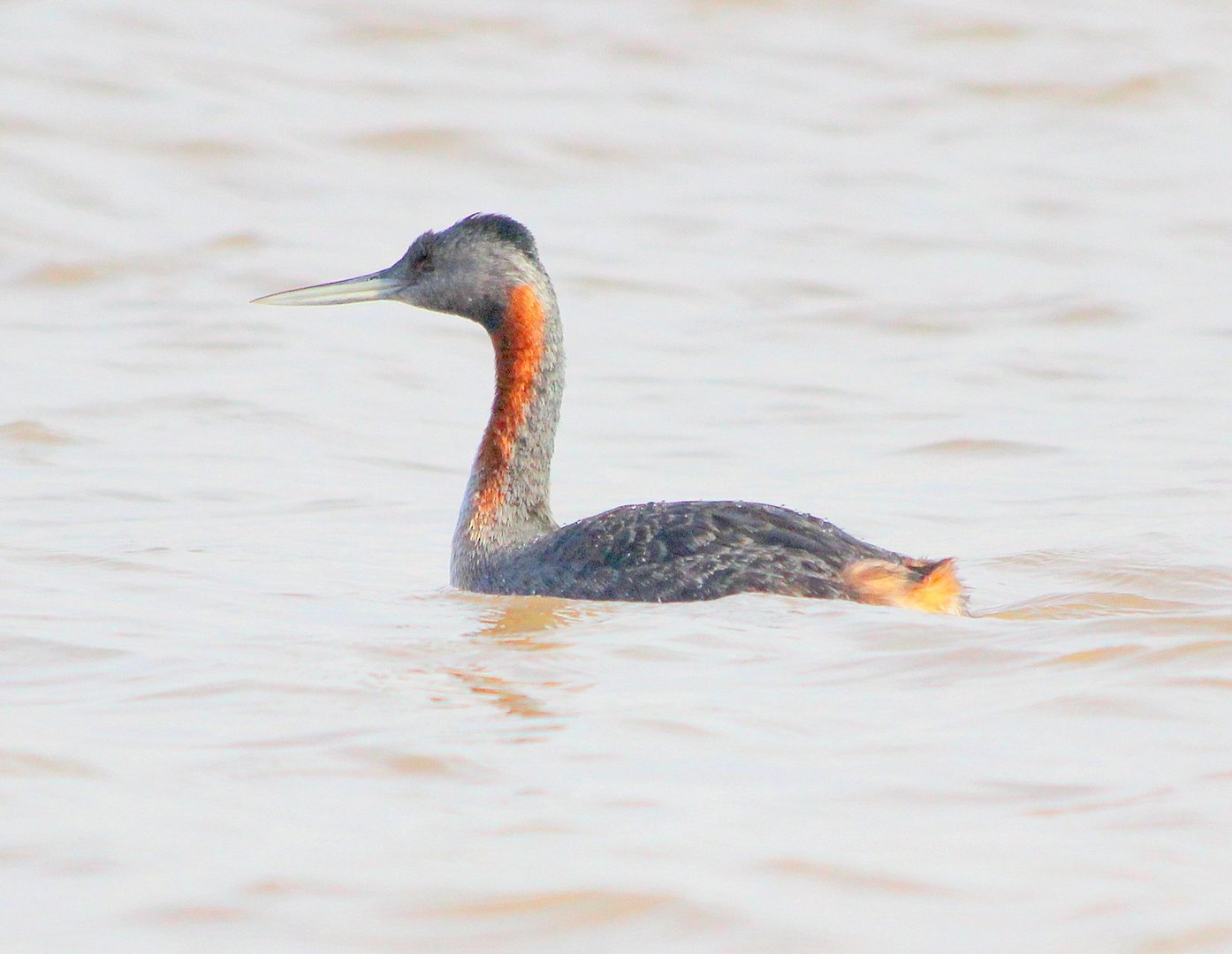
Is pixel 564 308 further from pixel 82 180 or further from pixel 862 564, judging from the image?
pixel 862 564

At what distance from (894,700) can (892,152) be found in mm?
12117

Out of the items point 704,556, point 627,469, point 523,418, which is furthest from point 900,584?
point 627,469

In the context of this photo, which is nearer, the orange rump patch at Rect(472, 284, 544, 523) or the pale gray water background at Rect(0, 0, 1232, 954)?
the pale gray water background at Rect(0, 0, 1232, 954)

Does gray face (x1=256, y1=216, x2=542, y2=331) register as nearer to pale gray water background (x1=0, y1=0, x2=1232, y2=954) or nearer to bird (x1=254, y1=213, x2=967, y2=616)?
bird (x1=254, y1=213, x2=967, y2=616)

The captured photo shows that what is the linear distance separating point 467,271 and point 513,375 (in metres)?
0.44

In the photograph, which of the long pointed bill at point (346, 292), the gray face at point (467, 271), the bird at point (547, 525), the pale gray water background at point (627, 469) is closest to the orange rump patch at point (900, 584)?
the bird at point (547, 525)

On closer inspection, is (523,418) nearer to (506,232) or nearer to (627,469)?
(506,232)

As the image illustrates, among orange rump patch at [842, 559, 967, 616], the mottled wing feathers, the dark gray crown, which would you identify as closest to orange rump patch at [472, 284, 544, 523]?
the dark gray crown

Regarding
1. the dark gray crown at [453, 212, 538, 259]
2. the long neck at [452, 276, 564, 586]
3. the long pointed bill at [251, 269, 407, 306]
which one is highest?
the dark gray crown at [453, 212, 538, 259]

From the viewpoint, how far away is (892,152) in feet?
57.7

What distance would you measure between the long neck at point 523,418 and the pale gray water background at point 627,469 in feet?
1.84

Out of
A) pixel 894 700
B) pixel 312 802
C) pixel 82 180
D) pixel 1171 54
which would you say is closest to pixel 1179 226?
pixel 1171 54

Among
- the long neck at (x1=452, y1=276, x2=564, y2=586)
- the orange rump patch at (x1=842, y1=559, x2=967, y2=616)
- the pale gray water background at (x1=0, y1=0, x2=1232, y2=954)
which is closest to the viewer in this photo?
the pale gray water background at (x1=0, y1=0, x2=1232, y2=954)

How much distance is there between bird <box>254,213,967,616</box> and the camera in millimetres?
7152
